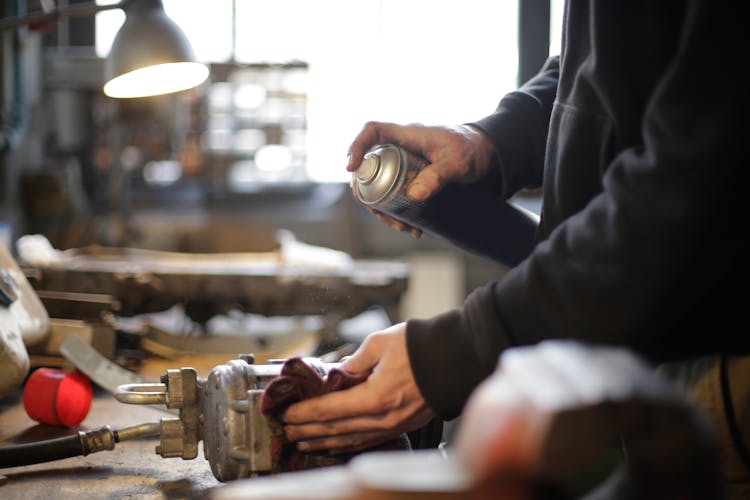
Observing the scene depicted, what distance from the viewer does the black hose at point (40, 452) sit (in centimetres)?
115

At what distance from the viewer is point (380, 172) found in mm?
1244

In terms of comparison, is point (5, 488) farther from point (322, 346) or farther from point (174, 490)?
point (322, 346)

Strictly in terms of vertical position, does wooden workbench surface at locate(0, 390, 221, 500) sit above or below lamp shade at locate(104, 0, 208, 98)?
below

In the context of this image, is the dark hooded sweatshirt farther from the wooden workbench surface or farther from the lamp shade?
the lamp shade

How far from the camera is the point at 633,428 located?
470 millimetres

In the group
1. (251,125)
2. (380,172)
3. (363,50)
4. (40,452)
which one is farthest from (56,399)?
(251,125)

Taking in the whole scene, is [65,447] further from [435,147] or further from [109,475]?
[435,147]

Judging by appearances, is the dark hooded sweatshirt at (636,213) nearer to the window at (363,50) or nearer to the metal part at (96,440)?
the metal part at (96,440)

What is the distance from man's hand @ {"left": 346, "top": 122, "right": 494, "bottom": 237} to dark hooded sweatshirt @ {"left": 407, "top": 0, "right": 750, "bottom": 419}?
325mm

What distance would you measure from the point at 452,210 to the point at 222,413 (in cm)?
56

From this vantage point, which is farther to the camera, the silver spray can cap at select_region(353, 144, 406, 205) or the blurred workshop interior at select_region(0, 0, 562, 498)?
the blurred workshop interior at select_region(0, 0, 562, 498)

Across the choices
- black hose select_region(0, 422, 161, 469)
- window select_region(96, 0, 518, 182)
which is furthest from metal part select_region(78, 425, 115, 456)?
window select_region(96, 0, 518, 182)

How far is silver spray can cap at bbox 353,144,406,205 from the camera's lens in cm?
Answer: 124

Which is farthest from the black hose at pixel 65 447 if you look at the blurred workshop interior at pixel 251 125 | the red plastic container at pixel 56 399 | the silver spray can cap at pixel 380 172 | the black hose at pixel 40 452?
the blurred workshop interior at pixel 251 125
